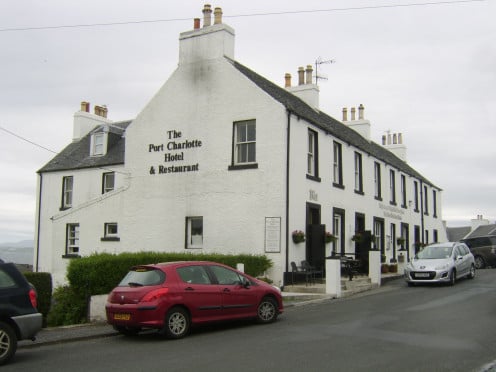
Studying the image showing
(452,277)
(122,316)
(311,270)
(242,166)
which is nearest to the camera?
(122,316)

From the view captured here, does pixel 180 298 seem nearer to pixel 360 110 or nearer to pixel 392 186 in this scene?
pixel 392 186

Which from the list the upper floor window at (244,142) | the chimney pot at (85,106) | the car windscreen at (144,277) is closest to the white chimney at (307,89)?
the upper floor window at (244,142)

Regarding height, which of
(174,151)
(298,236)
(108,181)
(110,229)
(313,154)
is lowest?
(298,236)

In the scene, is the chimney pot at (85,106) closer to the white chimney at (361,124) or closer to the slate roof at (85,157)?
the slate roof at (85,157)

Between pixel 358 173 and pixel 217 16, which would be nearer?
pixel 217 16

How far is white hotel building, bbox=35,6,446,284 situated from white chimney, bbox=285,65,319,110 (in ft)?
0.16

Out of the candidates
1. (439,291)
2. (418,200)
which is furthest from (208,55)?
(418,200)

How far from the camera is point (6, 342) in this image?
885cm

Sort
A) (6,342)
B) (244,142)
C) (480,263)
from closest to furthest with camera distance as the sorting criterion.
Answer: (6,342), (244,142), (480,263)

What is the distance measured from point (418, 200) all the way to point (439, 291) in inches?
747

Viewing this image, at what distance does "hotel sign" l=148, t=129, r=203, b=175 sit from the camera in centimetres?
2218

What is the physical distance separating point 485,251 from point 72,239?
877 inches

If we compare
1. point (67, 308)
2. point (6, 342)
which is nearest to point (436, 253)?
point (67, 308)

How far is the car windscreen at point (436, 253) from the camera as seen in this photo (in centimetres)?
2172
